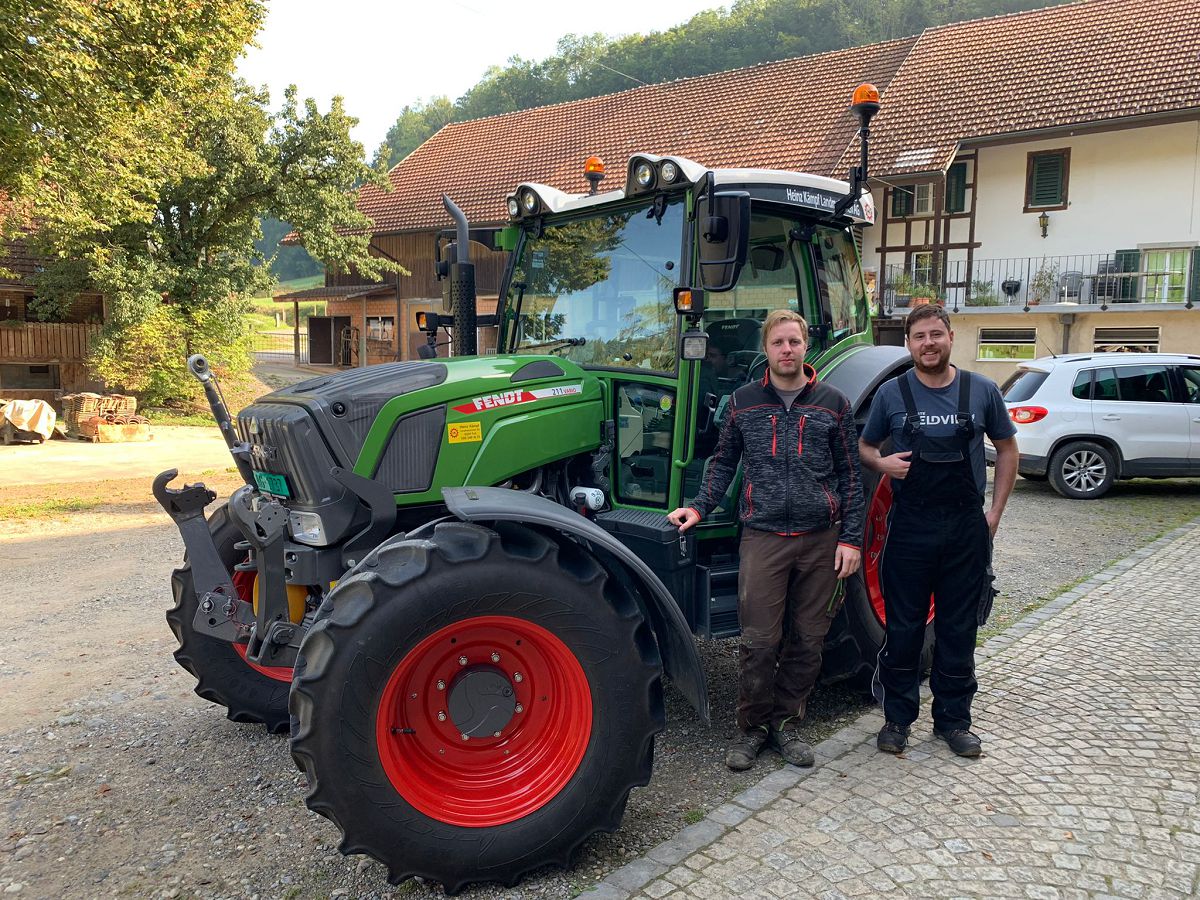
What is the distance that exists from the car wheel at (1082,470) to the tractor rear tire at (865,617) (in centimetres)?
706

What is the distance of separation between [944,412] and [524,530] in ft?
6.20

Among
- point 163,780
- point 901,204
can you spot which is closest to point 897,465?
point 163,780

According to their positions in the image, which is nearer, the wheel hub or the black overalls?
the wheel hub

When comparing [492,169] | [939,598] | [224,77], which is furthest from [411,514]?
[492,169]

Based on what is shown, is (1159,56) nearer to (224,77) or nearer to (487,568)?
(224,77)

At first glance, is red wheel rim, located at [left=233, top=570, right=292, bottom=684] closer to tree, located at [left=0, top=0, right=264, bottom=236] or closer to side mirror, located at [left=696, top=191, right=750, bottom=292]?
side mirror, located at [left=696, top=191, right=750, bottom=292]

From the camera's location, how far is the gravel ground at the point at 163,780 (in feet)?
9.31

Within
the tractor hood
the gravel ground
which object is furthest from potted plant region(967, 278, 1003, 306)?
the tractor hood

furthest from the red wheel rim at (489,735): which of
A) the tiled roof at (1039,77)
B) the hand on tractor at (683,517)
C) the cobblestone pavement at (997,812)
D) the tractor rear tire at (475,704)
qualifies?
the tiled roof at (1039,77)

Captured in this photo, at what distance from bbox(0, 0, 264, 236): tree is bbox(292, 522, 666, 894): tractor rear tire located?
783 centimetres

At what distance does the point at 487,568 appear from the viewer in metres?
2.76

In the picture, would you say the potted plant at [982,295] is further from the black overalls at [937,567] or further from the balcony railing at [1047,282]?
the black overalls at [937,567]

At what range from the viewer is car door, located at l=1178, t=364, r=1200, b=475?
999cm

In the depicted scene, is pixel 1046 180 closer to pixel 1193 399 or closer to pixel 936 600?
pixel 1193 399
